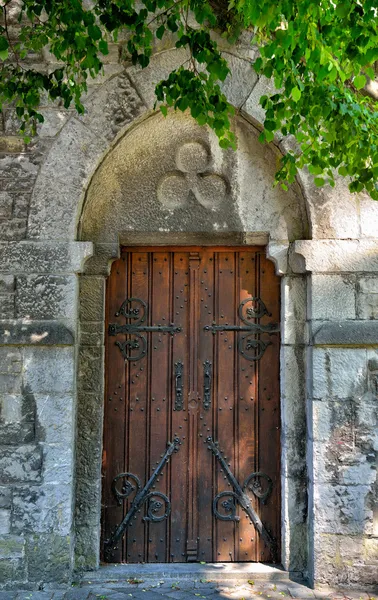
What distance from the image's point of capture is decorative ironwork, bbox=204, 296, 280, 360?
460 cm

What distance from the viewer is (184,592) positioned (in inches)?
160

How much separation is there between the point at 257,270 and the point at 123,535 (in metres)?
2.10

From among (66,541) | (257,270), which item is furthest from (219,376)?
(66,541)

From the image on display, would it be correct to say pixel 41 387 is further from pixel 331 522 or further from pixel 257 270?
pixel 331 522

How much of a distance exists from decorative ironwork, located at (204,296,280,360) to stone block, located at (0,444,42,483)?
1454mm

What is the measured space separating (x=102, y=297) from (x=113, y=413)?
2.72 ft

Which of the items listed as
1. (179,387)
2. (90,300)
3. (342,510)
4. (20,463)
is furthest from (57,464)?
(342,510)

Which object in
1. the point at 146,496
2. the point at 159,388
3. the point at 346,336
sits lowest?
the point at 146,496

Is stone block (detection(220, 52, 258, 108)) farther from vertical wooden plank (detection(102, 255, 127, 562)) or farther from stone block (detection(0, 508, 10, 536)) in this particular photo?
stone block (detection(0, 508, 10, 536))

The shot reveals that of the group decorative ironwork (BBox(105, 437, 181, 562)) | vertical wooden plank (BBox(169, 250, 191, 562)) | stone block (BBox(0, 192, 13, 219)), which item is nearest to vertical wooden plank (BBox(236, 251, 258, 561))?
vertical wooden plank (BBox(169, 250, 191, 562))

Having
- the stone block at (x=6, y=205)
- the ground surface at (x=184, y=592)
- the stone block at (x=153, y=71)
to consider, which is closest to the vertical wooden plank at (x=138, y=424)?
the ground surface at (x=184, y=592)

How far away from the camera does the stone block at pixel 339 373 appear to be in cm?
420

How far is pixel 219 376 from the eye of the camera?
4.58 metres

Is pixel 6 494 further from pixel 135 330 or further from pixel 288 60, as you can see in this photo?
pixel 288 60
